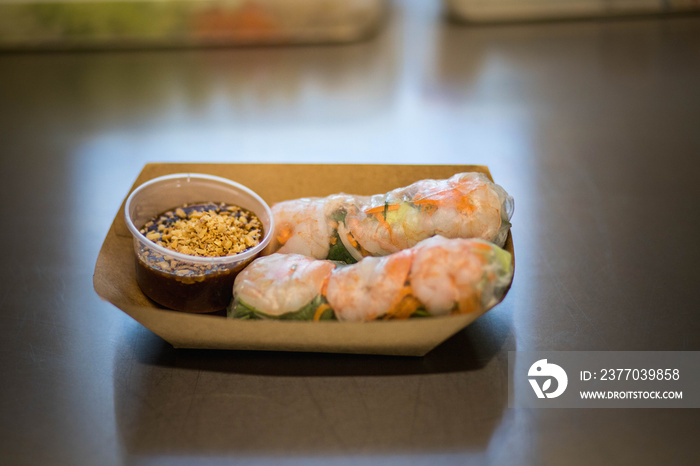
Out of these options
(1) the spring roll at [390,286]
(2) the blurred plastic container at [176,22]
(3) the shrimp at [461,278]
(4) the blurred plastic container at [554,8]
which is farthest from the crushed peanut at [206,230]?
(4) the blurred plastic container at [554,8]

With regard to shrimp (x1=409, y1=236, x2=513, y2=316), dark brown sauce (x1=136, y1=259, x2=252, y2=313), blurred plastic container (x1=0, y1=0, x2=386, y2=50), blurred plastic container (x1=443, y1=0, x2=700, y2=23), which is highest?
blurred plastic container (x1=443, y1=0, x2=700, y2=23)

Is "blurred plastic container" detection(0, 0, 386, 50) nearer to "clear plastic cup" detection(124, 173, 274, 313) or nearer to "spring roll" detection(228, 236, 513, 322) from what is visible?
"clear plastic cup" detection(124, 173, 274, 313)

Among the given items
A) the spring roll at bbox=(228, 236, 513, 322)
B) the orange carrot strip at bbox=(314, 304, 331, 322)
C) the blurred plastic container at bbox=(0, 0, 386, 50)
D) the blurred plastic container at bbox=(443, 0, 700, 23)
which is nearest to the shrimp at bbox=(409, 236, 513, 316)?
the spring roll at bbox=(228, 236, 513, 322)

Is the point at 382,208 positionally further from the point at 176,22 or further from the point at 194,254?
the point at 176,22

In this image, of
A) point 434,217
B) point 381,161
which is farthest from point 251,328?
point 381,161

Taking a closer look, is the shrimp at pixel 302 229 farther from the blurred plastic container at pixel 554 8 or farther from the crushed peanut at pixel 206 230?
the blurred plastic container at pixel 554 8

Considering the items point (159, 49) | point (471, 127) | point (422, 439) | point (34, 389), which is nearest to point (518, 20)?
point (471, 127)

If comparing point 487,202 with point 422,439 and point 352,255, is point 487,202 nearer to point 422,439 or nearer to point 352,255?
point 352,255
